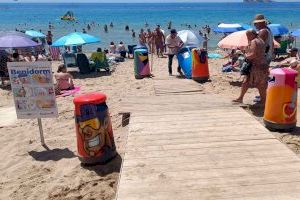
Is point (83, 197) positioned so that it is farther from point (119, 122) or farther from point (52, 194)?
point (119, 122)

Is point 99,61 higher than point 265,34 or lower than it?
lower

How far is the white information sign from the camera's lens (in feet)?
18.6

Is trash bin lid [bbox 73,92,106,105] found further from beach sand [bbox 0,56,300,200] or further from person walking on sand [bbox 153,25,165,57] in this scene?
person walking on sand [bbox 153,25,165,57]

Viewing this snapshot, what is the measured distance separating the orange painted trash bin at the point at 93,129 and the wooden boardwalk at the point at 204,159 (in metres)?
0.34

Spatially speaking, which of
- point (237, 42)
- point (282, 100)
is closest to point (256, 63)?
point (282, 100)

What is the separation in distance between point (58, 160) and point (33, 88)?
3.93ft

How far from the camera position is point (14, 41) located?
1113cm

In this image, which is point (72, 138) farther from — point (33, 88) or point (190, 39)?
point (190, 39)

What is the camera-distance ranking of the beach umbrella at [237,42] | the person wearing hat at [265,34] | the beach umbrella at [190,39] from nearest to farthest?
the person wearing hat at [265,34] < the beach umbrella at [237,42] < the beach umbrella at [190,39]

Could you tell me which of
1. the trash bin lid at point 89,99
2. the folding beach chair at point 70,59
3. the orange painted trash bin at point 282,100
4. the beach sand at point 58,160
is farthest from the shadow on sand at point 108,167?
the folding beach chair at point 70,59

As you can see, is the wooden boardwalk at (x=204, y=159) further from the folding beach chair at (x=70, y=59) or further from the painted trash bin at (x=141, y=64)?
the folding beach chair at (x=70, y=59)

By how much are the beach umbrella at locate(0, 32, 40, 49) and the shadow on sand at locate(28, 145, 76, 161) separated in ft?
19.6

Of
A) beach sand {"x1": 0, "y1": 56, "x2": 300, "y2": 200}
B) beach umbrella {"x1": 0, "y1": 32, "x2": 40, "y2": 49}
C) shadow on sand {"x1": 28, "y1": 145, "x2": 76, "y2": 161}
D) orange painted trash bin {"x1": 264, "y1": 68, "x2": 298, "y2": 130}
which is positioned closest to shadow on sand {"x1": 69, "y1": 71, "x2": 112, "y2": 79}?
beach umbrella {"x1": 0, "y1": 32, "x2": 40, "y2": 49}

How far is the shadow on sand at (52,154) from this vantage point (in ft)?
18.1
